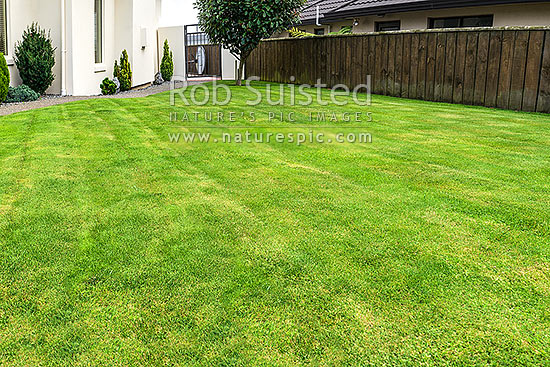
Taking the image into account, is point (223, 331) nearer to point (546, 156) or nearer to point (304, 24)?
point (546, 156)

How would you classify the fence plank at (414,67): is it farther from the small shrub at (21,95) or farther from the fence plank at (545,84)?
the small shrub at (21,95)

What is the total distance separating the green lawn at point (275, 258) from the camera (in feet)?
7.58

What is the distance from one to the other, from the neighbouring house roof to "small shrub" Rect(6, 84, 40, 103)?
9568mm

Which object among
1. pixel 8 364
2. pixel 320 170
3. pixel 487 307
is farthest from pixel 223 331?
pixel 320 170

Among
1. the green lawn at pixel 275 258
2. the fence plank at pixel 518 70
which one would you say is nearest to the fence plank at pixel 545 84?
the fence plank at pixel 518 70

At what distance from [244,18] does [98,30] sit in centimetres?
480

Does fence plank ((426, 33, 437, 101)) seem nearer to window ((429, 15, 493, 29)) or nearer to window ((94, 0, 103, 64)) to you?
window ((429, 15, 493, 29))

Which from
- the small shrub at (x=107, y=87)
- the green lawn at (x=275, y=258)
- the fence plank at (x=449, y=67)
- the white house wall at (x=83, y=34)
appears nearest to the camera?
the green lawn at (x=275, y=258)

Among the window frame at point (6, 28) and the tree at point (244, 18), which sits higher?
the tree at point (244, 18)

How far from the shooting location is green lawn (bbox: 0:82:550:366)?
7.58 feet

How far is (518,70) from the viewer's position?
9.67 meters

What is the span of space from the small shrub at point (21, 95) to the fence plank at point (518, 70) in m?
10.9

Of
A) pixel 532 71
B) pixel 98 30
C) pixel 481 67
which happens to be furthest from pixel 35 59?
pixel 532 71

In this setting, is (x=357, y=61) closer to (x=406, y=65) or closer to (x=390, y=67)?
(x=390, y=67)
